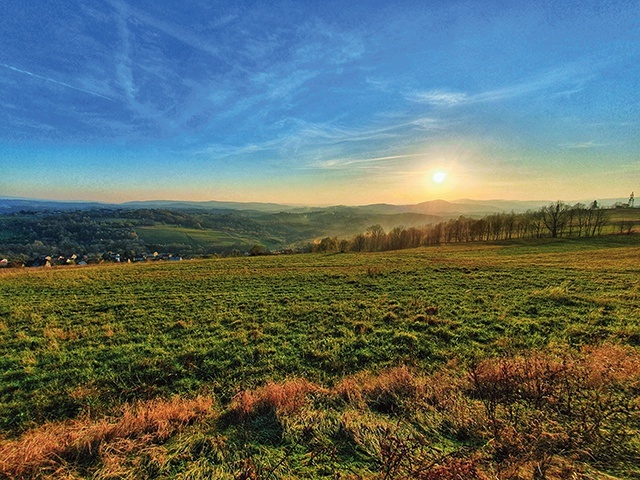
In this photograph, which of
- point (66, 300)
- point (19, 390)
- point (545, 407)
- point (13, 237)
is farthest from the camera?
point (13, 237)

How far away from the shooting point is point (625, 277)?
18.6m

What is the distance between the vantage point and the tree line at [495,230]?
7219cm

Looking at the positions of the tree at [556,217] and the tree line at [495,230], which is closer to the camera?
the tree at [556,217]

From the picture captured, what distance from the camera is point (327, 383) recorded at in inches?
276

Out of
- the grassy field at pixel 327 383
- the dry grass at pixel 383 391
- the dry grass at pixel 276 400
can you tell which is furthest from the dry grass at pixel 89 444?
the dry grass at pixel 383 391

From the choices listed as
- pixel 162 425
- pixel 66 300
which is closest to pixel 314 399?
pixel 162 425

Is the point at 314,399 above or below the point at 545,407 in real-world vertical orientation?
below

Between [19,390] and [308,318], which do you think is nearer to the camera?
[19,390]

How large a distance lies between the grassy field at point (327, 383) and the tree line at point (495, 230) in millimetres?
56394

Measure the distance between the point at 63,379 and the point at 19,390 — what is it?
0.86 m

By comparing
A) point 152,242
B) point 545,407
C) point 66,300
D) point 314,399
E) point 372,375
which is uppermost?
point 545,407

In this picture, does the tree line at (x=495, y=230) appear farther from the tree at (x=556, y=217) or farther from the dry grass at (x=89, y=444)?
the dry grass at (x=89, y=444)

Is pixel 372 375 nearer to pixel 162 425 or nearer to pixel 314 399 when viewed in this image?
pixel 314 399

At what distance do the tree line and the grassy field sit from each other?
56.4 m
